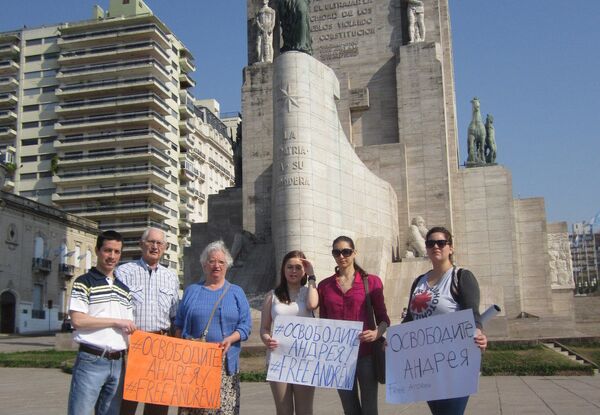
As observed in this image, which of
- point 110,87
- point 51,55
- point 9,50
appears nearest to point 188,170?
point 110,87

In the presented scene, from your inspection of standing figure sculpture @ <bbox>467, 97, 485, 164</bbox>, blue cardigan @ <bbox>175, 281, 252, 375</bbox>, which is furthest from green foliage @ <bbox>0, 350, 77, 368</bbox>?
standing figure sculpture @ <bbox>467, 97, 485, 164</bbox>

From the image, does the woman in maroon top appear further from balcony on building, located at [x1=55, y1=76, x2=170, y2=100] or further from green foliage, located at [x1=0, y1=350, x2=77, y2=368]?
balcony on building, located at [x1=55, y1=76, x2=170, y2=100]

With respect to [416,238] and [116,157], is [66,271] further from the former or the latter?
[416,238]

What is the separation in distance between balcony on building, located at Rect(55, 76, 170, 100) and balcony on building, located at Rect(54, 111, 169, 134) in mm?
2168

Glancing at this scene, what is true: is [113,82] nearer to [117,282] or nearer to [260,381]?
[260,381]

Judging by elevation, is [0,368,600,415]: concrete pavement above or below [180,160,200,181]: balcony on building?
below

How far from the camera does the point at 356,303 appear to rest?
6.62 meters

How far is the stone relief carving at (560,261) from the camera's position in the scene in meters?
31.1

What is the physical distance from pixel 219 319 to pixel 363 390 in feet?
4.90

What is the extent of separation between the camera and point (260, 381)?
46.9 feet

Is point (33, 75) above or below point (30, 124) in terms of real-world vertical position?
above

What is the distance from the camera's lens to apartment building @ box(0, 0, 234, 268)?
65562mm

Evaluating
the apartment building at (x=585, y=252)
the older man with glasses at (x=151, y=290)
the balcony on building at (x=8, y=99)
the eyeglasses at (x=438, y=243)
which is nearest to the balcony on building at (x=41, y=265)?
the balcony on building at (x=8, y=99)

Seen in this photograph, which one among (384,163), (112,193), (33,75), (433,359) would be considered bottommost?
(433,359)
